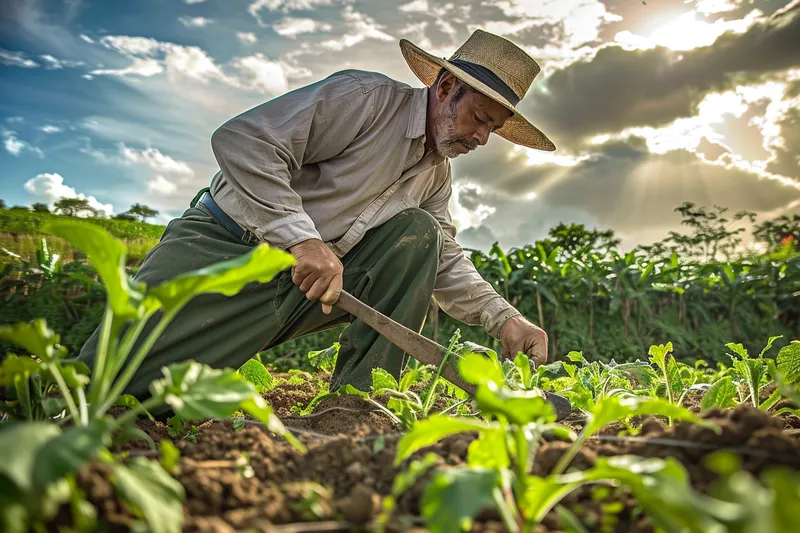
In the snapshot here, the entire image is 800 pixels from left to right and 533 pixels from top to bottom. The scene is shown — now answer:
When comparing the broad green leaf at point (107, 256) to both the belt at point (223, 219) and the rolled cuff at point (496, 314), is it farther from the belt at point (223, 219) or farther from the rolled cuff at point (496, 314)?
the rolled cuff at point (496, 314)

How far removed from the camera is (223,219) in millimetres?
2678

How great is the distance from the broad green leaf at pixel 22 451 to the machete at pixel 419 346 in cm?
143

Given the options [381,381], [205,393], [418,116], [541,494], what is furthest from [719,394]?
[418,116]

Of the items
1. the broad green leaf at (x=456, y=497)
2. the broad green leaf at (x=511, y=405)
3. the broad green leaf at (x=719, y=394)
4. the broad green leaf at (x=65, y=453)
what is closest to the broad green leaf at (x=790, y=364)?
the broad green leaf at (x=719, y=394)

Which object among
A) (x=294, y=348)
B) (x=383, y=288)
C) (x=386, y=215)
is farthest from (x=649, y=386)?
(x=294, y=348)

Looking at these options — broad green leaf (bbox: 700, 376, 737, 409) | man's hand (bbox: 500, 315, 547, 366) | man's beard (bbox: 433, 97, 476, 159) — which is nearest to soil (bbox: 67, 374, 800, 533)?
broad green leaf (bbox: 700, 376, 737, 409)

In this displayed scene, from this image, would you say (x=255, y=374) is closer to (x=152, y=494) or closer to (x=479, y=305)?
(x=479, y=305)

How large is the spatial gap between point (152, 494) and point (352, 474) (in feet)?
1.32

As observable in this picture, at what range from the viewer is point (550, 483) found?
79 centimetres

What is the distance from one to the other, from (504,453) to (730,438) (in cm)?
42

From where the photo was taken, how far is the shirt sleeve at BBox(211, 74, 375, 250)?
2.37 meters

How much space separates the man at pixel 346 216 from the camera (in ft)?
7.81

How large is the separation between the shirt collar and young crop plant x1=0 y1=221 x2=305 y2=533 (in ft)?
6.61

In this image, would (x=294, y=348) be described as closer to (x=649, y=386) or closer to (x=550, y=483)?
(x=649, y=386)
